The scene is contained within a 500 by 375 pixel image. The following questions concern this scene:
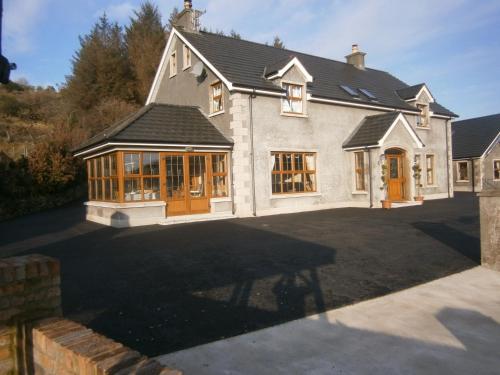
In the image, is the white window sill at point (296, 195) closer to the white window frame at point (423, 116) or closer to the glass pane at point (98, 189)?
the glass pane at point (98, 189)

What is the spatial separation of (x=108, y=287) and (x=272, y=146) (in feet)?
37.7

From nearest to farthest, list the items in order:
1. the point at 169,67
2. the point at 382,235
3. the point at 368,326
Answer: the point at 368,326 → the point at 382,235 → the point at 169,67

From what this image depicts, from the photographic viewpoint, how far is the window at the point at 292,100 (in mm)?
17531

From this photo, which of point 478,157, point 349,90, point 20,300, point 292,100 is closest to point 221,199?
point 292,100

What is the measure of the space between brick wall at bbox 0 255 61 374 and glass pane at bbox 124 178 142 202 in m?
10.9

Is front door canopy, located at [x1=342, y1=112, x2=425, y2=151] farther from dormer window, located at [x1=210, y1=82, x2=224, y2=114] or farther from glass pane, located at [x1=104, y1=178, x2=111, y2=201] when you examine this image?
glass pane, located at [x1=104, y1=178, x2=111, y2=201]

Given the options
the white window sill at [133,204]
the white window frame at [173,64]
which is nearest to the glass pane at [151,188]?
the white window sill at [133,204]

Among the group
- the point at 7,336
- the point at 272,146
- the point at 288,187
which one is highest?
the point at 272,146

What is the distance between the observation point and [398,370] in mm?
3611

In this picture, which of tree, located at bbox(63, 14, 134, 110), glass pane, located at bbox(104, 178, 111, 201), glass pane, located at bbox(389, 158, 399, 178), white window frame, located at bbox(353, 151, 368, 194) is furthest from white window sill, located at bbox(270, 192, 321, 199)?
tree, located at bbox(63, 14, 134, 110)

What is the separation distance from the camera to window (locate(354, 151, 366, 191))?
19.4 m

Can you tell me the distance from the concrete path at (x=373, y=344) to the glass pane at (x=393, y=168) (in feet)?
48.7

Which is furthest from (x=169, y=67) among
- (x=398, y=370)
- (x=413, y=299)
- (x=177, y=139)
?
(x=398, y=370)

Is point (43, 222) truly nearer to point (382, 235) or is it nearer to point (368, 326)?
point (382, 235)
